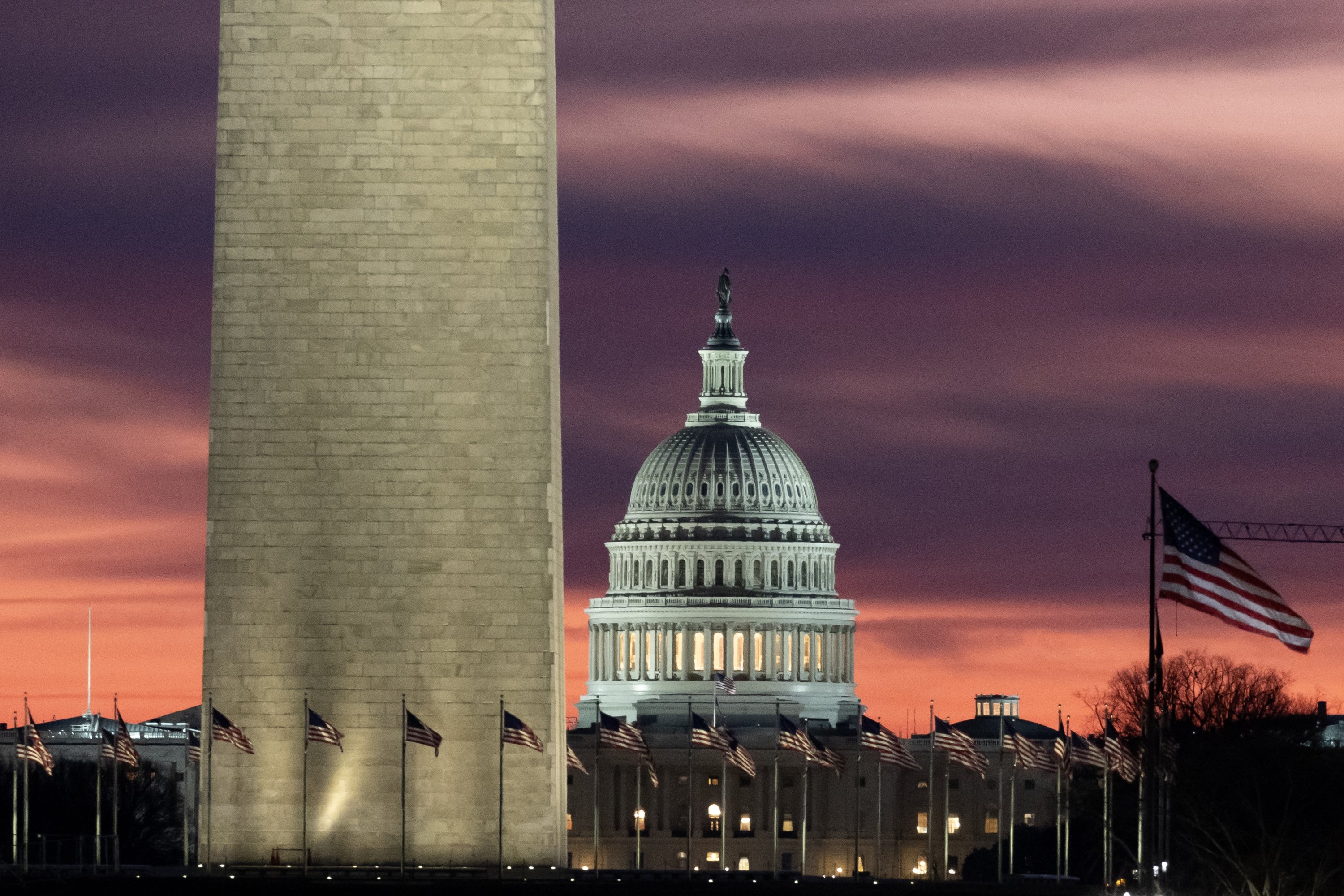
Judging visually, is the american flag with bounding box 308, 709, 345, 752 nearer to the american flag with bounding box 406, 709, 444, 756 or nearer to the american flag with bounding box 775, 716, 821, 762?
the american flag with bounding box 406, 709, 444, 756

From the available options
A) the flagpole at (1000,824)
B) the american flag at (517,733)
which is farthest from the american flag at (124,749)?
the flagpole at (1000,824)

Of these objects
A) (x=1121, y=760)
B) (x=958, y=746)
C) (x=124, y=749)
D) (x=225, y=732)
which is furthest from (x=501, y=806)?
(x=958, y=746)

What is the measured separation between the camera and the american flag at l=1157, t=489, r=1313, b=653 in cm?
5559

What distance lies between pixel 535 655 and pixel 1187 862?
32807 millimetres

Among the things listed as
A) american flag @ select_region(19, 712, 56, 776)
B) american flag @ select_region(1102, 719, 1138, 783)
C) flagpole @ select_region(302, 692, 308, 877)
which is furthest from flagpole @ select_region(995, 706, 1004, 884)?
flagpole @ select_region(302, 692, 308, 877)

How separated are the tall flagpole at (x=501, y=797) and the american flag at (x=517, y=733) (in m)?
0.28

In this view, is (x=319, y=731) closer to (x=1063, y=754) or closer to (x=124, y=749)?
(x=124, y=749)

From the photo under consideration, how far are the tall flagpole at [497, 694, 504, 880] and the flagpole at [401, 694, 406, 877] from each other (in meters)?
1.80

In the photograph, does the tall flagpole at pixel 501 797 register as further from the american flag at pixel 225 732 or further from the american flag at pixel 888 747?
the american flag at pixel 888 747

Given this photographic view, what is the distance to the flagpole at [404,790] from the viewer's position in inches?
2687

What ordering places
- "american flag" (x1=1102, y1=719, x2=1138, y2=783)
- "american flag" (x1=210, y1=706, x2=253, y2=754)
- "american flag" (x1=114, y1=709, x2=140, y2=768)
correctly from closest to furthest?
"american flag" (x1=210, y1=706, x2=253, y2=754)
"american flag" (x1=114, y1=709, x2=140, y2=768)
"american flag" (x1=1102, y1=719, x2=1138, y2=783)

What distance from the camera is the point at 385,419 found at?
69.1 metres

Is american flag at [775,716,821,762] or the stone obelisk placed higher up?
the stone obelisk

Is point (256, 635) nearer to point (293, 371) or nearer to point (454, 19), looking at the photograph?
point (293, 371)
